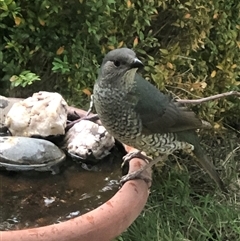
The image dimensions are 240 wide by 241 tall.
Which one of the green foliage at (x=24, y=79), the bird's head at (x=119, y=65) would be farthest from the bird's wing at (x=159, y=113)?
the green foliage at (x=24, y=79)

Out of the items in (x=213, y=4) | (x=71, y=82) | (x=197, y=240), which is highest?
(x=213, y=4)

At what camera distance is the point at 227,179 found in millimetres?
3889

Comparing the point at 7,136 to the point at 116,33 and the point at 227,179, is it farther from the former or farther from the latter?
the point at 227,179

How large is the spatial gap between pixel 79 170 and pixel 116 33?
1269 millimetres

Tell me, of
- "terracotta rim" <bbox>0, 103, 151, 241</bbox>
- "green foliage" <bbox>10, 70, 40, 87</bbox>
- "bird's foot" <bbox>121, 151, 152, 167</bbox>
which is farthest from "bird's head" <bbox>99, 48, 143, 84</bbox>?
"green foliage" <bbox>10, 70, 40, 87</bbox>

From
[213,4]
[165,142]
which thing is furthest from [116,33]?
[165,142]

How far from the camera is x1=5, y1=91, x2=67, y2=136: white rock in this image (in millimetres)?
2311

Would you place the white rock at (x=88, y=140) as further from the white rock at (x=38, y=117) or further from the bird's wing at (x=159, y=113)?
the bird's wing at (x=159, y=113)

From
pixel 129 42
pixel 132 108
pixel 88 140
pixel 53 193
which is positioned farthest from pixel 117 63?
pixel 129 42

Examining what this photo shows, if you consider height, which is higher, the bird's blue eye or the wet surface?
Answer: the bird's blue eye

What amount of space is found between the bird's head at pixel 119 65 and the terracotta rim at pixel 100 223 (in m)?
0.40

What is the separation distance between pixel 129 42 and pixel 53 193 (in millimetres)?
1546

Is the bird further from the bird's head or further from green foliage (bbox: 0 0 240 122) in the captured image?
green foliage (bbox: 0 0 240 122)

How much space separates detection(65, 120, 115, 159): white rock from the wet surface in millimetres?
44
